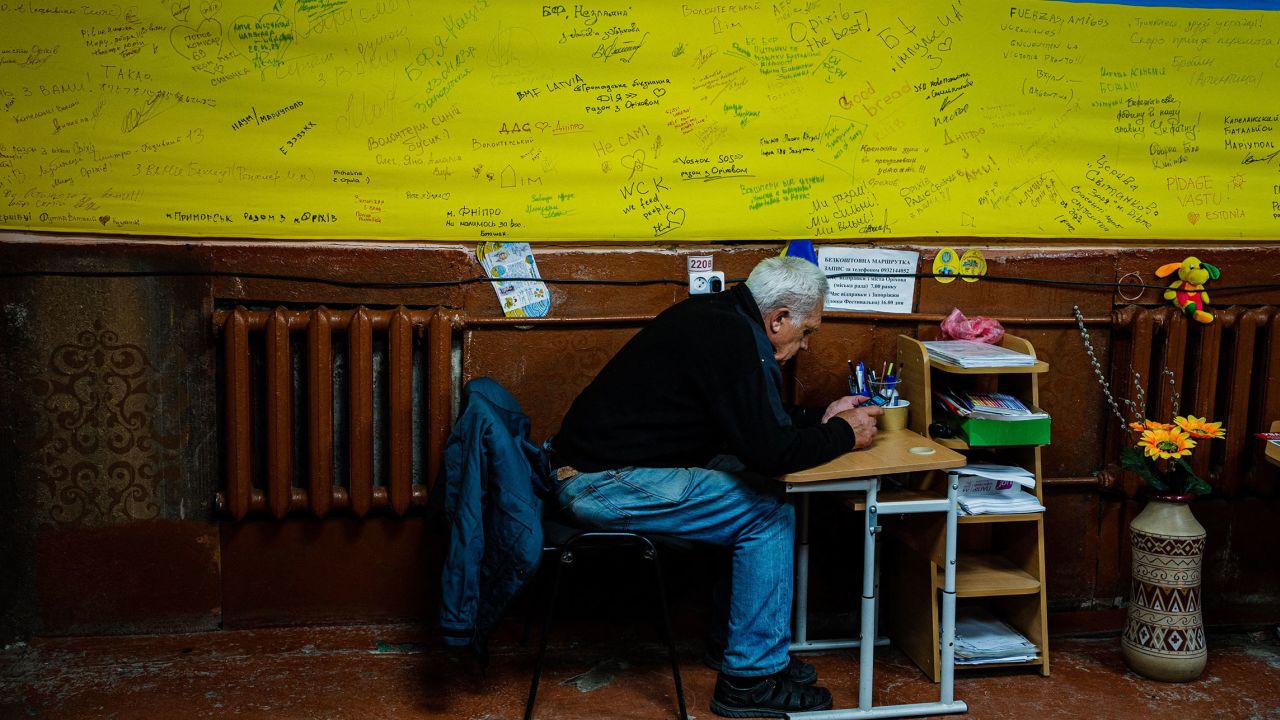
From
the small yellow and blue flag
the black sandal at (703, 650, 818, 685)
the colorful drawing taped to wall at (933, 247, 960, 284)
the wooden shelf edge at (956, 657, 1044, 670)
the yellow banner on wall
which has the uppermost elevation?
the yellow banner on wall

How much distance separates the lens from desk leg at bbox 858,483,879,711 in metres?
2.63

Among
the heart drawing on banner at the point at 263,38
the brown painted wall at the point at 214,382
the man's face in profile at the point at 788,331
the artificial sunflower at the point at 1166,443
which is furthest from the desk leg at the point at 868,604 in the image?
the heart drawing on banner at the point at 263,38

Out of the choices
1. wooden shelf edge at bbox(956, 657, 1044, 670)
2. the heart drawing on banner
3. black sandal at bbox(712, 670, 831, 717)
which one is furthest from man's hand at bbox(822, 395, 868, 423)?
the heart drawing on banner

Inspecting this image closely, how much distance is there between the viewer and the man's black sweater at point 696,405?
2.54 meters

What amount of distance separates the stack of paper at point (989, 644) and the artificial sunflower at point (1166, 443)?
2.19ft

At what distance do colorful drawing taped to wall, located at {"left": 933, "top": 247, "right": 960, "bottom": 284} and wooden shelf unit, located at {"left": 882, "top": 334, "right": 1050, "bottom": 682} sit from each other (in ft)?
0.92

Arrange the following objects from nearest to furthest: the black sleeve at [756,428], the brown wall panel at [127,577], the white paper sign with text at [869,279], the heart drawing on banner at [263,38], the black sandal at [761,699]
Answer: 1. the black sleeve at [756,428]
2. the black sandal at [761,699]
3. the heart drawing on banner at [263,38]
4. the brown wall panel at [127,577]
5. the white paper sign with text at [869,279]

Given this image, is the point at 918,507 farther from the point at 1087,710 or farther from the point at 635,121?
the point at 635,121

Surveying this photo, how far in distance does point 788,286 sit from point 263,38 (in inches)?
65.4

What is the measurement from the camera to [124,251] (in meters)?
2.98

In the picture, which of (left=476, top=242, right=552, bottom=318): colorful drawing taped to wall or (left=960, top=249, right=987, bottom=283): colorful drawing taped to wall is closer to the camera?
(left=476, top=242, right=552, bottom=318): colorful drawing taped to wall

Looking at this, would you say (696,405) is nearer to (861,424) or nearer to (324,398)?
(861,424)

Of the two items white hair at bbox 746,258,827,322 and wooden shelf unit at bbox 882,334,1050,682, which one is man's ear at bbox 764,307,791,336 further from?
wooden shelf unit at bbox 882,334,1050,682

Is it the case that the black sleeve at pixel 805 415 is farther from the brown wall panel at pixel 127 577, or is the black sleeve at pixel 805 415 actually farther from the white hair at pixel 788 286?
the brown wall panel at pixel 127 577
